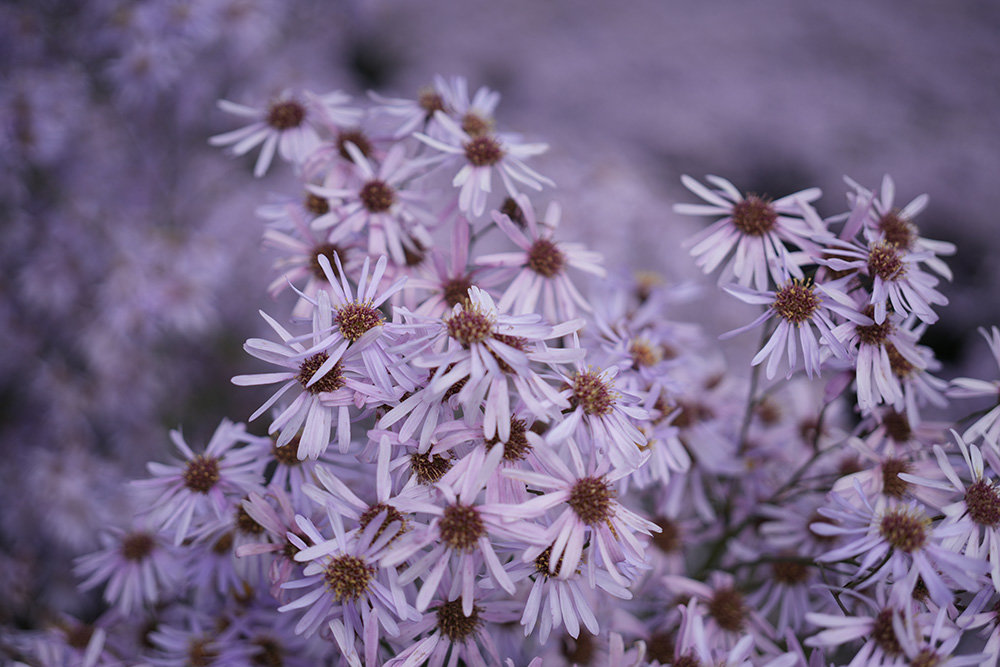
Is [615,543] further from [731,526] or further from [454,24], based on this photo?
[454,24]

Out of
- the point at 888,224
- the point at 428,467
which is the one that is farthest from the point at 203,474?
the point at 888,224

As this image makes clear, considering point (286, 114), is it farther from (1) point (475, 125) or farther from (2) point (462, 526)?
(2) point (462, 526)

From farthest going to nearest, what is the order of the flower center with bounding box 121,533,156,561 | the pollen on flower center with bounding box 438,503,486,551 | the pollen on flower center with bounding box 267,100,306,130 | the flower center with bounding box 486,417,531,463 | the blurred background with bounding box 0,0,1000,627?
the blurred background with bounding box 0,0,1000,627, the pollen on flower center with bounding box 267,100,306,130, the flower center with bounding box 121,533,156,561, the flower center with bounding box 486,417,531,463, the pollen on flower center with bounding box 438,503,486,551

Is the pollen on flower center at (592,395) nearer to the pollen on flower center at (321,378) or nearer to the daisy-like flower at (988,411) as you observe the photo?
the pollen on flower center at (321,378)

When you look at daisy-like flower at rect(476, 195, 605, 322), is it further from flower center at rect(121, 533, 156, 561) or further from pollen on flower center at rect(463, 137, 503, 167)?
flower center at rect(121, 533, 156, 561)

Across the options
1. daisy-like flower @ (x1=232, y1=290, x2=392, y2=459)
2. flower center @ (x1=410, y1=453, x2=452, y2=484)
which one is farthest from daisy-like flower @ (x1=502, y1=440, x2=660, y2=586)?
daisy-like flower @ (x1=232, y1=290, x2=392, y2=459)

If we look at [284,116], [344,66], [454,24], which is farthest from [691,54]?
[284,116]
